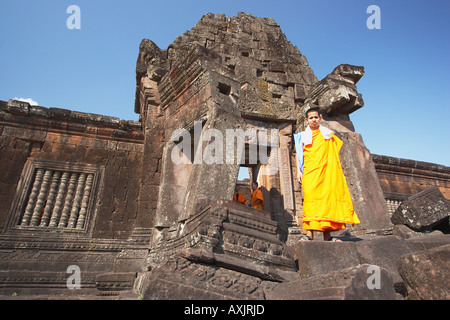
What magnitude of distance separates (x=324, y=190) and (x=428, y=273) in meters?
1.73

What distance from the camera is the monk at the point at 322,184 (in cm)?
350

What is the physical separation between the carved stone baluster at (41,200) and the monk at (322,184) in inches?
189

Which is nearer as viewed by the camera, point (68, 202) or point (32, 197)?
point (32, 197)

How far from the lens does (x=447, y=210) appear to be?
469cm

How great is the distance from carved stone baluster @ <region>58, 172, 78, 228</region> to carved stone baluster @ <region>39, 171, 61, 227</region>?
9.0 inches

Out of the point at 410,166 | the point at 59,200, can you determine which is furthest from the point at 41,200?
the point at 410,166

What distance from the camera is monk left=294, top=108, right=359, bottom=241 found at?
3500 mm

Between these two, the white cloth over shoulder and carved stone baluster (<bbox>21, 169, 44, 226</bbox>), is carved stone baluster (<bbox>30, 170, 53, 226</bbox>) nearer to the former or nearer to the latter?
carved stone baluster (<bbox>21, 169, 44, 226</bbox>)

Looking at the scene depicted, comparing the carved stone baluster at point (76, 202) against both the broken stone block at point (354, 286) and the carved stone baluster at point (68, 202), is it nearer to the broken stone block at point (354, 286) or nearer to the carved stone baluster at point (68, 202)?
the carved stone baluster at point (68, 202)

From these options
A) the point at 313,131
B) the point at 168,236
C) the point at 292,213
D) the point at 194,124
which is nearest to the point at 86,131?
the point at 194,124

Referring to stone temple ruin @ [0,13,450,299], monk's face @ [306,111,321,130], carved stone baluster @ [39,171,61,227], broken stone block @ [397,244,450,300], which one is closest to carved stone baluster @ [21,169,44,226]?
stone temple ruin @ [0,13,450,299]

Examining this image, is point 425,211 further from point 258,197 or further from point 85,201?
point 85,201

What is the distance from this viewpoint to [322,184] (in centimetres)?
372

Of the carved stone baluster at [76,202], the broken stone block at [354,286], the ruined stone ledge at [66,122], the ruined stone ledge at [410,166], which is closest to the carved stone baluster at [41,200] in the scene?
the carved stone baluster at [76,202]
